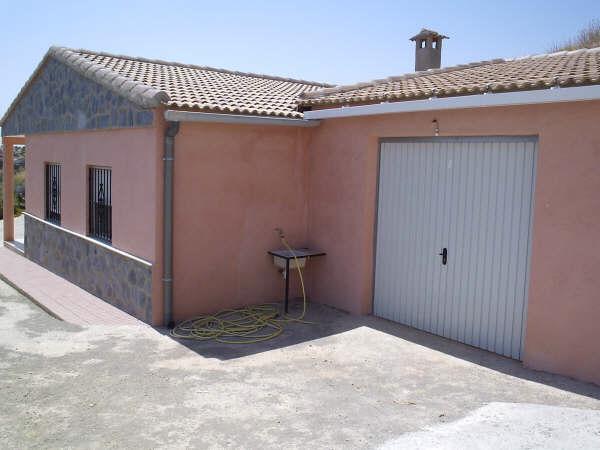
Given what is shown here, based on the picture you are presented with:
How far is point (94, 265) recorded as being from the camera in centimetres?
1109

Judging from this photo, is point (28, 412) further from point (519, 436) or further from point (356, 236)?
point (356, 236)

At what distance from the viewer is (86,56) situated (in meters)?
11.9

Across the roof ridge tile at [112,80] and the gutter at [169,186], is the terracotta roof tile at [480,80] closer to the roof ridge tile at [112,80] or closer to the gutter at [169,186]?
the gutter at [169,186]

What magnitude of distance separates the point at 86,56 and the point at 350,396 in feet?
29.9

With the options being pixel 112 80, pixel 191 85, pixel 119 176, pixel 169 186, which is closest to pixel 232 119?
pixel 169 186

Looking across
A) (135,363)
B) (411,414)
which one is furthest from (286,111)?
(411,414)

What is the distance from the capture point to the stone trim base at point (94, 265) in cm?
934

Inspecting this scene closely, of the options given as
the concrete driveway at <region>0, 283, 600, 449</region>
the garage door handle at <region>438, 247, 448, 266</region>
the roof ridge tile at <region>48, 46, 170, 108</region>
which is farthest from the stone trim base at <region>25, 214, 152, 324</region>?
the garage door handle at <region>438, 247, 448, 266</region>

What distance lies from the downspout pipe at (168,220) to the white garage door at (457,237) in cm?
324

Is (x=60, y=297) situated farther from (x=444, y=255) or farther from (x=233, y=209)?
(x=444, y=255)

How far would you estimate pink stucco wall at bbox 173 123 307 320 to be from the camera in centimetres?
903

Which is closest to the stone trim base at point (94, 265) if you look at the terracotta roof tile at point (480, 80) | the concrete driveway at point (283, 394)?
the concrete driveway at point (283, 394)

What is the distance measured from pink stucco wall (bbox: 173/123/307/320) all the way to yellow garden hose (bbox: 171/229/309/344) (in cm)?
23

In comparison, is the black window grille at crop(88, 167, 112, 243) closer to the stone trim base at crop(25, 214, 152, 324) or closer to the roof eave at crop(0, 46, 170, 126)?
the stone trim base at crop(25, 214, 152, 324)
